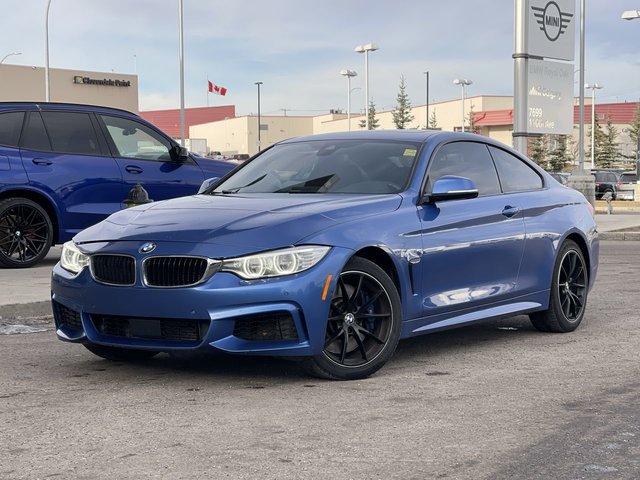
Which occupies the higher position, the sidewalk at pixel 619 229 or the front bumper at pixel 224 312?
the front bumper at pixel 224 312

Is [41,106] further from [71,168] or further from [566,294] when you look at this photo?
[566,294]

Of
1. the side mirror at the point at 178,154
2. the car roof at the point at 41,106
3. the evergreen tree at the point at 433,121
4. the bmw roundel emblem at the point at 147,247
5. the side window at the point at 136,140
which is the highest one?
the evergreen tree at the point at 433,121

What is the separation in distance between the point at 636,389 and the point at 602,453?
4.77ft

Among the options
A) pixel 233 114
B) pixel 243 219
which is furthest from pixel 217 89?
pixel 243 219

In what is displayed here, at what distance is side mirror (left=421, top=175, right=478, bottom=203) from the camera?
6.66 metres

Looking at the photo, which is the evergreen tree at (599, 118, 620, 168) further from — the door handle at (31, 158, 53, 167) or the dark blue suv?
the door handle at (31, 158, 53, 167)

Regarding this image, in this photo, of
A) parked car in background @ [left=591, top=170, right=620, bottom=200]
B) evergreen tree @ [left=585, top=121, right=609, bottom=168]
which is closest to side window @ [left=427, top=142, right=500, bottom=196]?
parked car in background @ [left=591, top=170, right=620, bottom=200]

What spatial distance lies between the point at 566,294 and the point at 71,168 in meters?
6.79

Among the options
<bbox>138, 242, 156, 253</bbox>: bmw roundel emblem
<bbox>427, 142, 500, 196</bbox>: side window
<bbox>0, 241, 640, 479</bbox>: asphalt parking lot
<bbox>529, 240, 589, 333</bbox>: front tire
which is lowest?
<bbox>0, 241, 640, 479</bbox>: asphalt parking lot

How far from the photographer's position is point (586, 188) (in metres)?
25.5

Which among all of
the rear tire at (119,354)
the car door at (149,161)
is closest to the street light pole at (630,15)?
the car door at (149,161)

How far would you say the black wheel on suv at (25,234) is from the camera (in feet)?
41.3

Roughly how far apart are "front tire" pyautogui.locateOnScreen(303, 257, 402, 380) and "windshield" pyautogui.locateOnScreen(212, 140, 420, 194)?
0.81 m

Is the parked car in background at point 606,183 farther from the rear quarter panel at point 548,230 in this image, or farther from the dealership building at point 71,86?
the rear quarter panel at point 548,230
